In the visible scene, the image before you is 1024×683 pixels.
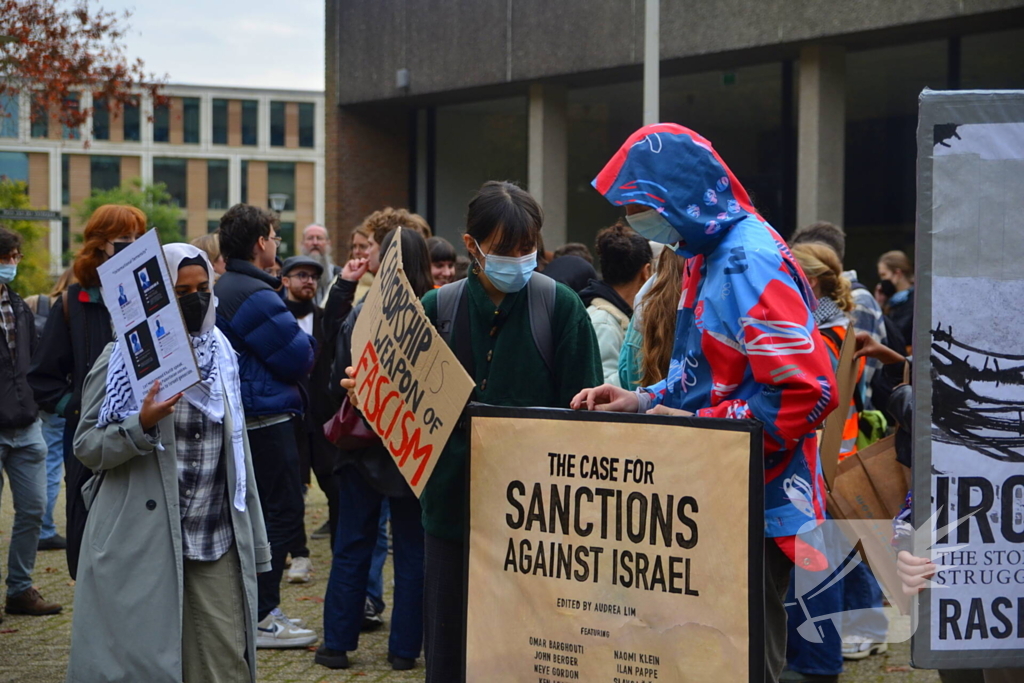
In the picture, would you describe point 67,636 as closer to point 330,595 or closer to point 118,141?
point 330,595

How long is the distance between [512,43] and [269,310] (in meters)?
13.4

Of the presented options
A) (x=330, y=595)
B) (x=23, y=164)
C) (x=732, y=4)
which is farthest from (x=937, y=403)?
(x=23, y=164)

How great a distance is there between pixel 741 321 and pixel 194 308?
225cm

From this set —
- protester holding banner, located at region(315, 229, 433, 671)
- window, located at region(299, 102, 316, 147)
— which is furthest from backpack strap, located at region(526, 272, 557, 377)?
window, located at region(299, 102, 316, 147)

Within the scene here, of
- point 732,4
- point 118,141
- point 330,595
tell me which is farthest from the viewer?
point 118,141

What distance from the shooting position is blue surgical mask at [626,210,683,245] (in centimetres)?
308

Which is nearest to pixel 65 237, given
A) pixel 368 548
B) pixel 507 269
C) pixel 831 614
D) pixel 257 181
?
pixel 257 181

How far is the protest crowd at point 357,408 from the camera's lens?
2932mm

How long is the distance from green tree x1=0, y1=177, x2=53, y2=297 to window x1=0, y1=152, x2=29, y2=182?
14cm

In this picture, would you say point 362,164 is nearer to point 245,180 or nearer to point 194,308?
point 194,308

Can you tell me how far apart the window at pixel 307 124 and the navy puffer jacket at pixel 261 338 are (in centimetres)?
9935

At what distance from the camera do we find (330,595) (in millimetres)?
5734

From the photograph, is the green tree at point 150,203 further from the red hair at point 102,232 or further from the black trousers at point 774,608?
the black trousers at point 774,608

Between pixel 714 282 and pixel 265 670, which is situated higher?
pixel 714 282
